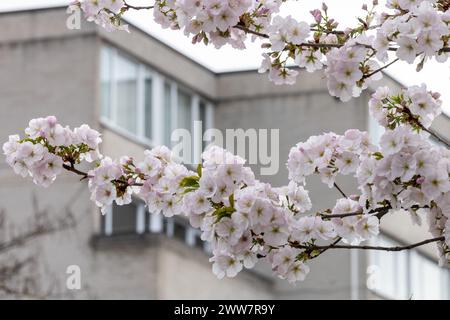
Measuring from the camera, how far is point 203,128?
30.5 meters

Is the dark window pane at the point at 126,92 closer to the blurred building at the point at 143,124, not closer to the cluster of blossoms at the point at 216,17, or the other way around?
the blurred building at the point at 143,124

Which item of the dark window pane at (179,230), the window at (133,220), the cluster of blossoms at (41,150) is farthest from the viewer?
the dark window pane at (179,230)

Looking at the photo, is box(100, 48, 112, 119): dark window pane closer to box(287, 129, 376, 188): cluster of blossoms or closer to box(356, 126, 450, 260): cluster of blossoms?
box(287, 129, 376, 188): cluster of blossoms

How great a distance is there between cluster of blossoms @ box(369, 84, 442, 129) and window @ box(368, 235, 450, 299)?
22.3m

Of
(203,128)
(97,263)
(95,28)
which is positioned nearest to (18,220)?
(97,263)

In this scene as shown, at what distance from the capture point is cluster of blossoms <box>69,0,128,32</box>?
8.20 m

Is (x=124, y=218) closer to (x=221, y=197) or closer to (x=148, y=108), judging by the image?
(x=148, y=108)

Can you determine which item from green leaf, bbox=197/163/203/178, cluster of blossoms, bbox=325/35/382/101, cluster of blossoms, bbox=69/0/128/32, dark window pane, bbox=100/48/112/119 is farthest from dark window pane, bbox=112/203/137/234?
green leaf, bbox=197/163/203/178

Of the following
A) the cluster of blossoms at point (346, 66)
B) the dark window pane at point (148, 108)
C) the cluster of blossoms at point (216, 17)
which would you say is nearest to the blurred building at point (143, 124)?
the dark window pane at point (148, 108)

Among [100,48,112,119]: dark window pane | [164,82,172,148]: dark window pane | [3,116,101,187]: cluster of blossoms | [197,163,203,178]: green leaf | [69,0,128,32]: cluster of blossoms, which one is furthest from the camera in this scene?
[164,82,172,148]: dark window pane

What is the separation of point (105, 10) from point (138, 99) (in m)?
19.7

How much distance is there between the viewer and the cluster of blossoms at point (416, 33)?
717cm

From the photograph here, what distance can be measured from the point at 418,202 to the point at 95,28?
19.5 m

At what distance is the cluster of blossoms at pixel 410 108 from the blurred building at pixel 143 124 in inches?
683
